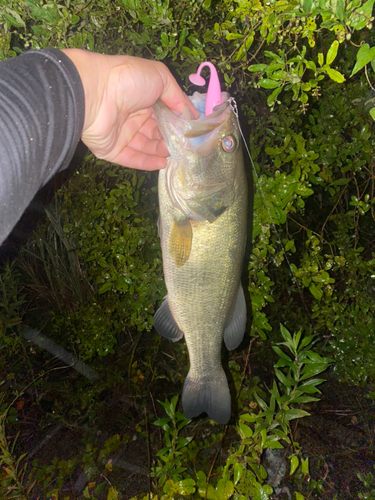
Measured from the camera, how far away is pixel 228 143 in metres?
1.49

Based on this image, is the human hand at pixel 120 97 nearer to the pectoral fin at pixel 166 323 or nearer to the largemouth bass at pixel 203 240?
the largemouth bass at pixel 203 240

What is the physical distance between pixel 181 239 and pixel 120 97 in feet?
2.17

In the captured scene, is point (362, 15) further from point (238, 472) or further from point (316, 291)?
point (238, 472)

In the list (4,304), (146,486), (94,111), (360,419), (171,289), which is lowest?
(146,486)

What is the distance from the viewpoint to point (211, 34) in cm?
173

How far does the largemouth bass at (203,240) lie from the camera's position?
57.3 inches

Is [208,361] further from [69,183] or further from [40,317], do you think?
[40,317]

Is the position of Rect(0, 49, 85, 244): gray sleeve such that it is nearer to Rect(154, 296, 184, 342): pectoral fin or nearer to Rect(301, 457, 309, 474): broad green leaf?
Rect(154, 296, 184, 342): pectoral fin

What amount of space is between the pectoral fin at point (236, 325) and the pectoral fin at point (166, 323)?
259mm

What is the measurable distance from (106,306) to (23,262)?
1.48 meters

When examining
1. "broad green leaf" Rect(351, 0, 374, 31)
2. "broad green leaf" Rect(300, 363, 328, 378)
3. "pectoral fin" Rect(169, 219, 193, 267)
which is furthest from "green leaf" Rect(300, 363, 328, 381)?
"broad green leaf" Rect(351, 0, 374, 31)

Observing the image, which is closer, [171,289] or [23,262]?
[171,289]

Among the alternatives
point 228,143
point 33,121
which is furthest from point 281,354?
point 33,121

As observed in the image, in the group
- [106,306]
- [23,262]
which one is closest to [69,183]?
[106,306]
